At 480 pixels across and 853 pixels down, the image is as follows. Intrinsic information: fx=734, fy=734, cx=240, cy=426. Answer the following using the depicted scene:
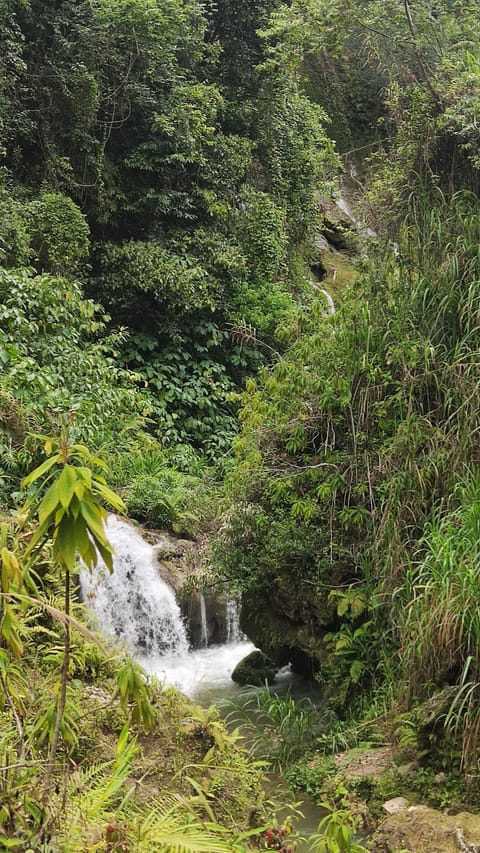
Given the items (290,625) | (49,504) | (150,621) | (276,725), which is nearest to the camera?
(49,504)

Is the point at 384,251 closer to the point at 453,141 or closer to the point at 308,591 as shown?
the point at 453,141

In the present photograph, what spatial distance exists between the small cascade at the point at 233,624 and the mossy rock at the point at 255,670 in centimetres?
83

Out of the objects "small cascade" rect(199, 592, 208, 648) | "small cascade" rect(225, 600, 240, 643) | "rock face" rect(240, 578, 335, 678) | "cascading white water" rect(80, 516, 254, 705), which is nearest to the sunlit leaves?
"rock face" rect(240, 578, 335, 678)

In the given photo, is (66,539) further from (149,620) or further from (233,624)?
(233,624)

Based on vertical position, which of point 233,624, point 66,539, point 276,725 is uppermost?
point 66,539

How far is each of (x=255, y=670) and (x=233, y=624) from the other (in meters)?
1.26

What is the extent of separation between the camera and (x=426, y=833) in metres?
4.04

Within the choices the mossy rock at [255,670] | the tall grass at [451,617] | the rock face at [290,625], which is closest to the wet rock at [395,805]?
the tall grass at [451,617]

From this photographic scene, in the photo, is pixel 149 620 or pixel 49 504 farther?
pixel 149 620

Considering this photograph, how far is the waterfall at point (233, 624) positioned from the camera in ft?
27.9

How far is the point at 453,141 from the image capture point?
22.1 ft

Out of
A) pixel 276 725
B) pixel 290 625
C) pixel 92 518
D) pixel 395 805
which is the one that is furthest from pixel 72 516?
pixel 290 625

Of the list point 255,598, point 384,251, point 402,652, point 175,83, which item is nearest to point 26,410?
point 255,598

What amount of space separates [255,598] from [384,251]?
344 cm
